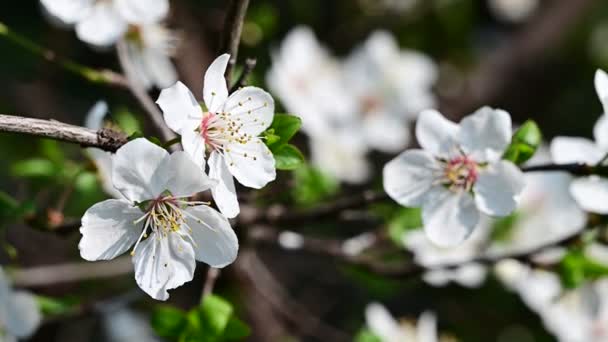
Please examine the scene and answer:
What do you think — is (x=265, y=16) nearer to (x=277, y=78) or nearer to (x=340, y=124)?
(x=277, y=78)

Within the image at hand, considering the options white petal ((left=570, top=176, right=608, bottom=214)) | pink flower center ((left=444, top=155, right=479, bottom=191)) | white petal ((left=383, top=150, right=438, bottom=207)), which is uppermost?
white petal ((left=570, top=176, right=608, bottom=214))

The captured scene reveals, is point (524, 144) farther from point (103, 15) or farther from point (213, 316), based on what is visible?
point (103, 15)

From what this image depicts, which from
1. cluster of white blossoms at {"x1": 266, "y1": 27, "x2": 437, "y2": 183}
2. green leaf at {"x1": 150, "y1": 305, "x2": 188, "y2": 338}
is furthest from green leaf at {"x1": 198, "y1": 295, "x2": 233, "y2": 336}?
cluster of white blossoms at {"x1": 266, "y1": 27, "x2": 437, "y2": 183}

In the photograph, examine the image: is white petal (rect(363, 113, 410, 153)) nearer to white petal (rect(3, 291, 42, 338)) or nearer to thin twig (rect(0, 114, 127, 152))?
white petal (rect(3, 291, 42, 338))

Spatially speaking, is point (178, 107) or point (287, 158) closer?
point (178, 107)

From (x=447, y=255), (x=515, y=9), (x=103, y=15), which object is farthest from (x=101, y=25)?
(x=515, y=9)

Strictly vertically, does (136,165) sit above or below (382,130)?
below

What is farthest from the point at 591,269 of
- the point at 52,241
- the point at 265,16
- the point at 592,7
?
the point at 592,7
